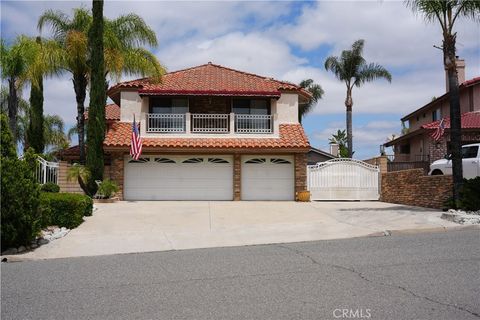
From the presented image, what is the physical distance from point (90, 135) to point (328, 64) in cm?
2164

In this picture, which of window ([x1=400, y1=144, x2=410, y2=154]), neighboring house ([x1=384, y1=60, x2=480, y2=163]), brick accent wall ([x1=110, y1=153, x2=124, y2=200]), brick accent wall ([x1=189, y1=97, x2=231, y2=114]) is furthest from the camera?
window ([x1=400, y1=144, x2=410, y2=154])

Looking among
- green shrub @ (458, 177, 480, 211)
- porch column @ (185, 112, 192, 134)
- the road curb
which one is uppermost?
porch column @ (185, 112, 192, 134)

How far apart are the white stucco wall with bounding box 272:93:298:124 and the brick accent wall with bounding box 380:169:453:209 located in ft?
17.0

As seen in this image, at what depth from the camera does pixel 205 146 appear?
2184 cm

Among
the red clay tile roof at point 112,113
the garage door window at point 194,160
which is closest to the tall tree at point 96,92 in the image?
the garage door window at point 194,160

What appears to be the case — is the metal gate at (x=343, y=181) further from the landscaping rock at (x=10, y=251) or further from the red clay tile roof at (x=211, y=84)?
the landscaping rock at (x=10, y=251)

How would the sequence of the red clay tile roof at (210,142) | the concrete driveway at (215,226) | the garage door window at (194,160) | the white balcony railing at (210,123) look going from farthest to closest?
1. the white balcony railing at (210,123)
2. the garage door window at (194,160)
3. the red clay tile roof at (210,142)
4. the concrete driveway at (215,226)

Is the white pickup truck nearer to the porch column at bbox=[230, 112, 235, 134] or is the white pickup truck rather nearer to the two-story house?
the two-story house

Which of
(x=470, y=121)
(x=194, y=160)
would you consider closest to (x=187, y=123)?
(x=194, y=160)

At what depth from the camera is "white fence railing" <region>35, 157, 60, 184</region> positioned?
18172 mm

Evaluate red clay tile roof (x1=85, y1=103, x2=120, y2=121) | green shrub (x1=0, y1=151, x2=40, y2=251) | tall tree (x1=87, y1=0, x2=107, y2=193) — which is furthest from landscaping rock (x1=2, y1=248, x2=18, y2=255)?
red clay tile roof (x1=85, y1=103, x2=120, y2=121)

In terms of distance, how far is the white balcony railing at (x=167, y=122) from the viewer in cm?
2320

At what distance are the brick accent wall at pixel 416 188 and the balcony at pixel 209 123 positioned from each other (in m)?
5.95

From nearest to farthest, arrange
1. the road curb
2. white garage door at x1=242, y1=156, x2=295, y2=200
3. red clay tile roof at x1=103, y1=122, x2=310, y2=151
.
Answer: the road curb → red clay tile roof at x1=103, y1=122, x2=310, y2=151 → white garage door at x1=242, y1=156, x2=295, y2=200
